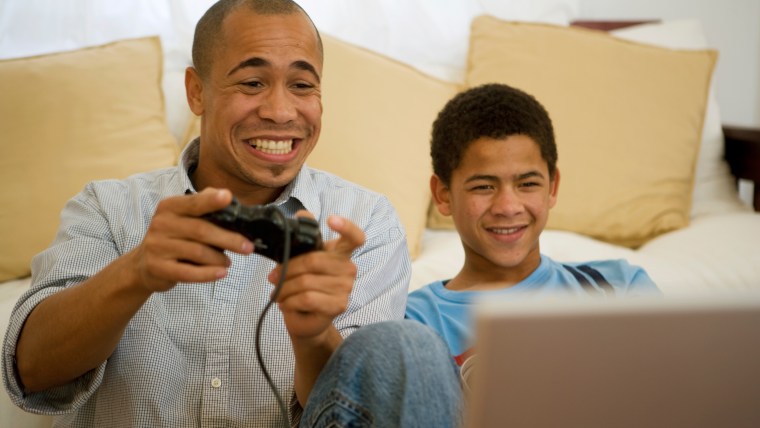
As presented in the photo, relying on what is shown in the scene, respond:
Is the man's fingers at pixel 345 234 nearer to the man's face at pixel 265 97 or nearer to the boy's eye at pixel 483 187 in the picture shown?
the man's face at pixel 265 97

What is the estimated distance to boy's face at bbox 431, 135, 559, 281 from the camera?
51.0 inches

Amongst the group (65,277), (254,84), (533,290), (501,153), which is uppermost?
(254,84)

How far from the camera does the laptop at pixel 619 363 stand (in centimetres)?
50

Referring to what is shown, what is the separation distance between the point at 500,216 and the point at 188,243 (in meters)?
0.64

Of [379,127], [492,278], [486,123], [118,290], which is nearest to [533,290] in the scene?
[492,278]

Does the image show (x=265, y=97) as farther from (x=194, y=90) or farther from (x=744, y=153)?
(x=744, y=153)

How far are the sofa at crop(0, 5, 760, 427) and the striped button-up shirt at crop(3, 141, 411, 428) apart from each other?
17.8 inches

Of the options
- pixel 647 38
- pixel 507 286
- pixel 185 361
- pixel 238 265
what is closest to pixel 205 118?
pixel 238 265

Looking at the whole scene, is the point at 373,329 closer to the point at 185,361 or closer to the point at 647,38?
the point at 185,361

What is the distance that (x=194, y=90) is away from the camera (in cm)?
128

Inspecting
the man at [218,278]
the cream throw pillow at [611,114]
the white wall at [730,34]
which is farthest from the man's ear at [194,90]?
the white wall at [730,34]

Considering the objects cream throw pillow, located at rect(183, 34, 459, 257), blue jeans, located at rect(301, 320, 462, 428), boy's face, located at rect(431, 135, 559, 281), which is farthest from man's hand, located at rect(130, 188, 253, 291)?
cream throw pillow, located at rect(183, 34, 459, 257)

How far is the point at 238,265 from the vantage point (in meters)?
1.11

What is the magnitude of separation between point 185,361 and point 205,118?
1.27 ft
